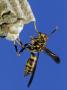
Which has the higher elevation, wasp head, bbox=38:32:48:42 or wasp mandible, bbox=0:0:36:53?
wasp mandible, bbox=0:0:36:53

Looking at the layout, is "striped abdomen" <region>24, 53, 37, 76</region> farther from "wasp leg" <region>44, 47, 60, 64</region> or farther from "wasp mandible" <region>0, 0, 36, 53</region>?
"wasp mandible" <region>0, 0, 36, 53</region>

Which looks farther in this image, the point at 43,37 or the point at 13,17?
the point at 43,37

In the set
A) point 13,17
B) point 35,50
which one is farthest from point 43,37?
point 13,17

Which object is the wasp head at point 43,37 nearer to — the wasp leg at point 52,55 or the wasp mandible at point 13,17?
the wasp leg at point 52,55

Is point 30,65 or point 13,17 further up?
point 13,17

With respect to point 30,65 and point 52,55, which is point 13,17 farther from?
point 52,55

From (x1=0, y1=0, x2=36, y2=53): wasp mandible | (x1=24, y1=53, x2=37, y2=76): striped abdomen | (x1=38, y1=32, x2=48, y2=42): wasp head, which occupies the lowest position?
(x1=24, y1=53, x2=37, y2=76): striped abdomen

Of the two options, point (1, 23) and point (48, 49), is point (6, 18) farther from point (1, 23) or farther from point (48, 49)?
point (48, 49)

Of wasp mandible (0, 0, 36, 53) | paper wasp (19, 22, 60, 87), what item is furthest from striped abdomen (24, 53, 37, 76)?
wasp mandible (0, 0, 36, 53)
